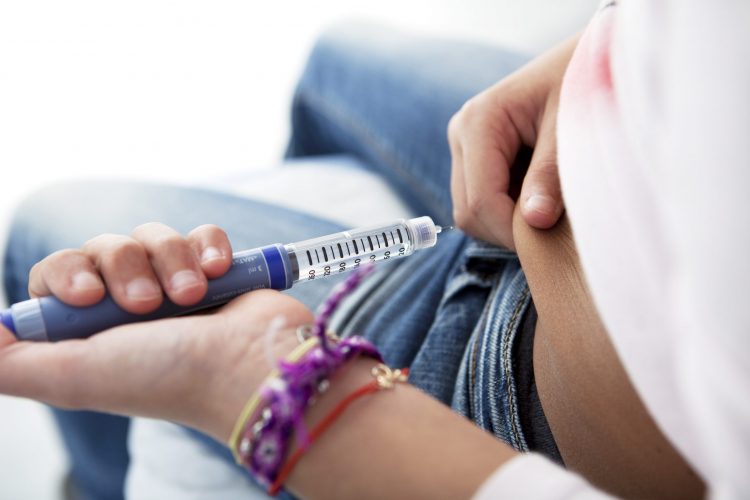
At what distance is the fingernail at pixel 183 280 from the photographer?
1.57 ft

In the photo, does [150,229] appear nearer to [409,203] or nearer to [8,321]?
[8,321]

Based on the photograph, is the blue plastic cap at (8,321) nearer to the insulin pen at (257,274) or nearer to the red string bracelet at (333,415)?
Answer: the insulin pen at (257,274)

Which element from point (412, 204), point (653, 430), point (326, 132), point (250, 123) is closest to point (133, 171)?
point (250, 123)

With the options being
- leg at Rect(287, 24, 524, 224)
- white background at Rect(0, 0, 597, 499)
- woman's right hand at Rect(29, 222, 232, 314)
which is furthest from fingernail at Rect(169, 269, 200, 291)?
white background at Rect(0, 0, 597, 499)

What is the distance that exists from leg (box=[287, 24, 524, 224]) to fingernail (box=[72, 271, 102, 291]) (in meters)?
0.58

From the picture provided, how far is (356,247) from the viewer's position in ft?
1.97

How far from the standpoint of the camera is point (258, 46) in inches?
73.1

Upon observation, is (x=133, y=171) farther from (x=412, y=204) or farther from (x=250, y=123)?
(x=412, y=204)

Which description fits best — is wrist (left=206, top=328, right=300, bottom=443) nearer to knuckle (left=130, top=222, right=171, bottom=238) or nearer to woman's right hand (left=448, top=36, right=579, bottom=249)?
knuckle (left=130, top=222, right=171, bottom=238)

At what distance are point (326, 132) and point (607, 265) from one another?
2.92 ft

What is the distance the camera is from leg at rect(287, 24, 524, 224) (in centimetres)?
97

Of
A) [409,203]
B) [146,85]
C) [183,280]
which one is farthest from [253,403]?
[146,85]

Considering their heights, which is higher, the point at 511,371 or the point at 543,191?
the point at 543,191

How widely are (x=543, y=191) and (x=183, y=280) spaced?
12.5 inches
